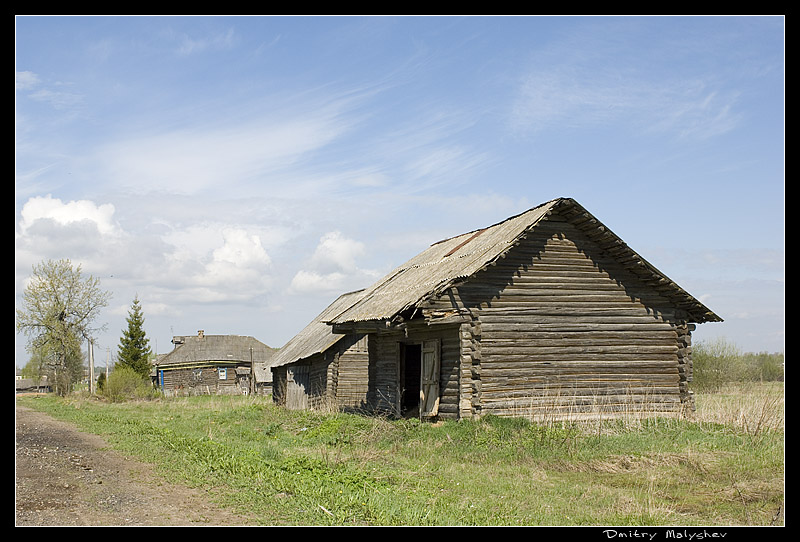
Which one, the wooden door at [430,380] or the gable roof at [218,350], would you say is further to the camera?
the gable roof at [218,350]

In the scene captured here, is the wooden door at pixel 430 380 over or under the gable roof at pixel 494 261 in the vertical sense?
under

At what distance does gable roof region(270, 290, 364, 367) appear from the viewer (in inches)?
1094

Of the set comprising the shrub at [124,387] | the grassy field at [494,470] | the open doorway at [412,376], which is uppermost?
the open doorway at [412,376]

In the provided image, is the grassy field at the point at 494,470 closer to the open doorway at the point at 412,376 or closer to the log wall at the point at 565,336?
the log wall at the point at 565,336

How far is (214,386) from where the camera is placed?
2298 inches

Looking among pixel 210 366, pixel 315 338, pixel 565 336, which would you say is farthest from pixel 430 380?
pixel 210 366

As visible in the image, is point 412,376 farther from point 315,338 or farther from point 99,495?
point 99,495

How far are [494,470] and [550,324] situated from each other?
6780 mm

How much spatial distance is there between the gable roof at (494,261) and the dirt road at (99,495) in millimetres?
7382

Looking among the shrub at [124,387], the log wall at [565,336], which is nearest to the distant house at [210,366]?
the shrub at [124,387]

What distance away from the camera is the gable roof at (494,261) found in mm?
17062
